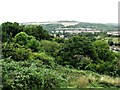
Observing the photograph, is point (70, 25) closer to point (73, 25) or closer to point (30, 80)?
point (73, 25)

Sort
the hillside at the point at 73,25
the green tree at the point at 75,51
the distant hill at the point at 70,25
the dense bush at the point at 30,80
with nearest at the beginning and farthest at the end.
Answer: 1. the dense bush at the point at 30,80
2. the green tree at the point at 75,51
3. the distant hill at the point at 70,25
4. the hillside at the point at 73,25

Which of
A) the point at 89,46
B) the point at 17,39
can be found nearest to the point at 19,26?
the point at 17,39

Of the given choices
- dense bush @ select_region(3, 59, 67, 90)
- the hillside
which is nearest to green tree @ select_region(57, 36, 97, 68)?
dense bush @ select_region(3, 59, 67, 90)

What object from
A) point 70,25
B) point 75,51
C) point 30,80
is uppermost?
point 30,80

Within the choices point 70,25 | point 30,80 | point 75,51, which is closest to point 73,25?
point 70,25

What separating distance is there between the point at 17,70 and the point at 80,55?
33.6 ft

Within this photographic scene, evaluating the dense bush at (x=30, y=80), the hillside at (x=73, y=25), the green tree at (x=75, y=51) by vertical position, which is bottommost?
the hillside at (x=73, y=25)

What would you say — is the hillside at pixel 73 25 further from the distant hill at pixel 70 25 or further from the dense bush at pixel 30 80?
the dense bush at pixel 30 80

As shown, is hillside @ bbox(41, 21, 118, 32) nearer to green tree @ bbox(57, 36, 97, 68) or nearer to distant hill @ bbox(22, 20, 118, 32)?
distant hill @ bbox(22, 20, 118, 32)

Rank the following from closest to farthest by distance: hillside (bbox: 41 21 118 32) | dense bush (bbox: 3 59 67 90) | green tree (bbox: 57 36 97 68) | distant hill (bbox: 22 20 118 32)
Answer: dense bush (bbox: 3 59 67 90) < green tree (bbox: 57 36 97 68) < distant hill (bbox: 22 20 118 32) < hillside (bbox: 41 21 118 32)

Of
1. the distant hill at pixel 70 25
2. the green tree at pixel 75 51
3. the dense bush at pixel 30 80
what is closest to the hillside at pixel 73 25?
the distant hill at pixel 70 25

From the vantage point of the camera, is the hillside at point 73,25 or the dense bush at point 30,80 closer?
the dense bush at point 30,80

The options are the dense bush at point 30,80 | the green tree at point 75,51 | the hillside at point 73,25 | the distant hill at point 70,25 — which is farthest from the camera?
the hillside at point 73,25

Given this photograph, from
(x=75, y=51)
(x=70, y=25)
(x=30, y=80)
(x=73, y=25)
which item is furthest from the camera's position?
(x=73, y=25)
